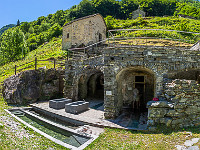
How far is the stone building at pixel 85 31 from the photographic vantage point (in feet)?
74.5

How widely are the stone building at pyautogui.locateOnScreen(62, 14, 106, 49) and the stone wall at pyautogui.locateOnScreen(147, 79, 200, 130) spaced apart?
17787 mm

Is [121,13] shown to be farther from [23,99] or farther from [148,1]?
[23,99]

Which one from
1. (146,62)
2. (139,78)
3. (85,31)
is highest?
(85,31)

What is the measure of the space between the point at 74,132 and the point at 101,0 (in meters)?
87.4

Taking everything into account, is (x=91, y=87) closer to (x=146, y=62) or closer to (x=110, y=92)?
(x=110, y=92)

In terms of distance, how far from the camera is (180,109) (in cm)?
704

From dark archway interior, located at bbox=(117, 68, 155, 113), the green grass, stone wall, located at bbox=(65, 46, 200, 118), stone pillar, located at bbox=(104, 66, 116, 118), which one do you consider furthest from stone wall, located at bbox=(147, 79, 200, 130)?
dark archway interior, located at bbox=(117, 68, 155, 113)

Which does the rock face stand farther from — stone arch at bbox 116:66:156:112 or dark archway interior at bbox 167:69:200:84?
dark archway interior at bbox 167:69:200:84

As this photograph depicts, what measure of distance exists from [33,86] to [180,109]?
1298 cm

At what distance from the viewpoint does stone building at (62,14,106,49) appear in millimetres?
22703

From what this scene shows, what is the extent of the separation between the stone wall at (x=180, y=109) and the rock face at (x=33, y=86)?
36.0ft

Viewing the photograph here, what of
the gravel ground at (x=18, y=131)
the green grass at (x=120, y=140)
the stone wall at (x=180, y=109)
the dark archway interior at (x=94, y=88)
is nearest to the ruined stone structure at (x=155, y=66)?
the stone wall at (x=180, y=109)

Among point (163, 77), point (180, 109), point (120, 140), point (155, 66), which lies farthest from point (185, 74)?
point (120, 140)

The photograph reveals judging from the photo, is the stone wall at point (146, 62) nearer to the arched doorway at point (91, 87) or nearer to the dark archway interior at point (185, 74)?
the dark archway interior at point (185, 74)
